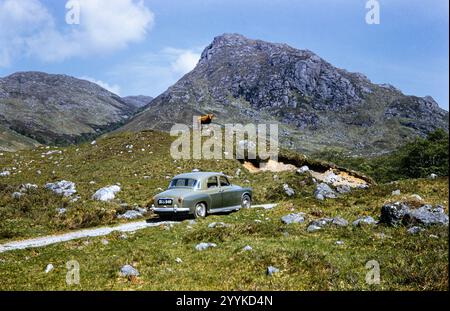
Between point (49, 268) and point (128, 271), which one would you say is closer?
point (128, 271)

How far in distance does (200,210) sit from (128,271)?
36.2 feet

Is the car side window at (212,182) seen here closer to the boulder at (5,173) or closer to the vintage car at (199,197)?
the vintage car at (199,197)

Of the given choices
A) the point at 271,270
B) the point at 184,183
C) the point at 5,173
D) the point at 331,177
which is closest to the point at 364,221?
the point at 271,270

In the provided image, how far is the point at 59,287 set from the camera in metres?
11.4

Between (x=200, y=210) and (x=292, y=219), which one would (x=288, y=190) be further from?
(x=292, y=219)

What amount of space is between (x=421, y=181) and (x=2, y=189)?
93.9ft

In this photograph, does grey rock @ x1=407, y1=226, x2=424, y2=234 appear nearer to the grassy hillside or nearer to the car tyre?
the grassy hillside

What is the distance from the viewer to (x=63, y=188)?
101ft

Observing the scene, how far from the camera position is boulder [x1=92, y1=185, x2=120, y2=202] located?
28484 millimetres

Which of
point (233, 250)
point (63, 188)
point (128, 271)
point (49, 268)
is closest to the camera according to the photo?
point (128, 271)

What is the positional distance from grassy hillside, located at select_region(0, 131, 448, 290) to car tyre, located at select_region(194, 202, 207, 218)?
1074mm

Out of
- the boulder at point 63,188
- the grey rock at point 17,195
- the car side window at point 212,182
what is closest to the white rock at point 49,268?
the car side window at point 212,182

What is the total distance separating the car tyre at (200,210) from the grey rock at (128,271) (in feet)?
33.6

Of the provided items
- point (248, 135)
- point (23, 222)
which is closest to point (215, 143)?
point (248, 135)
